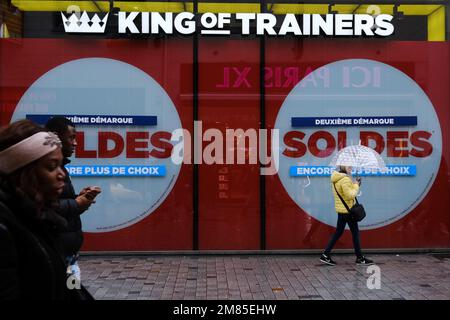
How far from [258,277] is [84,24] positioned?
501cm

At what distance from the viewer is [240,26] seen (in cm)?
875

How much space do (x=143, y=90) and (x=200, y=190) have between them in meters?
1.95

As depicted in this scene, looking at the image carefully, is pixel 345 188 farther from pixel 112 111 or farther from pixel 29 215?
pixel 29 215

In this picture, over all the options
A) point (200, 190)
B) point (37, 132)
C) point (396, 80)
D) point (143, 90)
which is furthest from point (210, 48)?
point (37, 132)

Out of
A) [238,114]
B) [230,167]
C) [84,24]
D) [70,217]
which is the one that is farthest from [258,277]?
[84,24]

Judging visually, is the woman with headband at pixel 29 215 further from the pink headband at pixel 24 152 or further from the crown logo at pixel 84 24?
the crown logo at pixel 84 24

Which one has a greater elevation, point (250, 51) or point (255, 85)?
point (250, 51)

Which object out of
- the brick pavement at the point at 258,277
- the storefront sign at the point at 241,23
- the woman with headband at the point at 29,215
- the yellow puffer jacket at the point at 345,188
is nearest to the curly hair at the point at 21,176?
the woman with headband at the point at 29,215

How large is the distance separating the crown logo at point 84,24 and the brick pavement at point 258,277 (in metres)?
3.79

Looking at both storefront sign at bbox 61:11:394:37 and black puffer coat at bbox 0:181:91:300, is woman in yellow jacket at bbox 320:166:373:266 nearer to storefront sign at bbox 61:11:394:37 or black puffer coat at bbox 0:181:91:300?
storefront sign at bbox 61:11:394:37

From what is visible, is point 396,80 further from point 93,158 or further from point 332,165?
point 93,158

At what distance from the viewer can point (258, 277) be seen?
722 cm

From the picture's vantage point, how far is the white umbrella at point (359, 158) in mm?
8078

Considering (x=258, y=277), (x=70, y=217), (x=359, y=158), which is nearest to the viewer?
(x=70, y=217)
